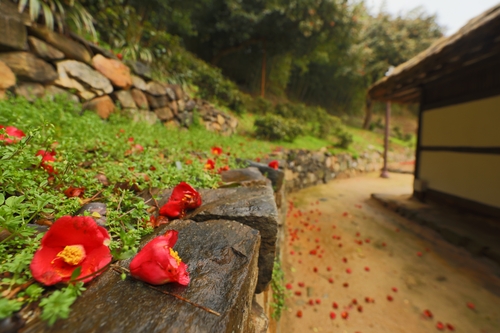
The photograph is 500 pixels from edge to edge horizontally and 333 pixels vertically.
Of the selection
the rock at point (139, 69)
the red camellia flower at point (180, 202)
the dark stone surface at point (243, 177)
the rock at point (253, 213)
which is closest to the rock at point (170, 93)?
the rock at point (139, 69)

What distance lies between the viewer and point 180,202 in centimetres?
107

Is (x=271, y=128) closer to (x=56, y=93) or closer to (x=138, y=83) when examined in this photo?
(x=138, y=83)

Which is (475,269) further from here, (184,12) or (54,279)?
(184,12)

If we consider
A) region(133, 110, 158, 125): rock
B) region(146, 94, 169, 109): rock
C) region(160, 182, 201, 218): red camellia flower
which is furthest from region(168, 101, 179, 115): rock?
region(160, 182, 201, 218): red camellia flower

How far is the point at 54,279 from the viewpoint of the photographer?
1.82ft

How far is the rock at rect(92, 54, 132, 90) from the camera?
10.6 ft

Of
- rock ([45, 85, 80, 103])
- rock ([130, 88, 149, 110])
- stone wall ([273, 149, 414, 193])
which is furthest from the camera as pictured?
stone wall ([273, 149, 414, 193])

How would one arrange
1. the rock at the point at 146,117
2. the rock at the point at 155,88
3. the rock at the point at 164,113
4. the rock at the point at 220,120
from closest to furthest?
the rock at the point at 146,117, the rock at the point at 155,88, the rock at the point at 164,113, the rock at the point at 220,120

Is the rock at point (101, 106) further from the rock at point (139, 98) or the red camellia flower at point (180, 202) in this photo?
the red camellia flower at point (180, 202)

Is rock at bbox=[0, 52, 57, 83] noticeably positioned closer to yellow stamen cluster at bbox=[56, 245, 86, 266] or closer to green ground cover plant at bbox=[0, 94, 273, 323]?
green ground cover plant at bbox=[0, 94, 273, 323]

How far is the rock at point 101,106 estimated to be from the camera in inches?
119

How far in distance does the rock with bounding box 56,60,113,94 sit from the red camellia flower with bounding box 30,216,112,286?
3140 millimetres

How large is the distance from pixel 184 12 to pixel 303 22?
4607 millimetres

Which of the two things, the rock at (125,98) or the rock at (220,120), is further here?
the rock at (220,120)
